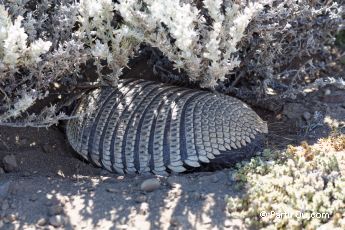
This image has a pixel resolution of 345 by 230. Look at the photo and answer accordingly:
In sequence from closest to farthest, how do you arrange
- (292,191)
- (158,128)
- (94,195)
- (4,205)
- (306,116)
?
1. (292,191)
2. (4,205)
3. (94,195)
4. (158,128)
5. (306,116)

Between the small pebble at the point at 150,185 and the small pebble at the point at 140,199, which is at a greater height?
the small pebble at the point at 150,185

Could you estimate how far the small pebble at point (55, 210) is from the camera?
343 centimetres

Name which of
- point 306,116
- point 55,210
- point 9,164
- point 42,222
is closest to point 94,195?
point 55,210

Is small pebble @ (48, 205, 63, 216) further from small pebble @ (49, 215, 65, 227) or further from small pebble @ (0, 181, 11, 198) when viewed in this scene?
small pebble @ (0, 181, 11, 198)

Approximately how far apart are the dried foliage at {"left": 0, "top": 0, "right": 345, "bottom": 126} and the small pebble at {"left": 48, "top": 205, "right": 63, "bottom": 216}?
68 cm

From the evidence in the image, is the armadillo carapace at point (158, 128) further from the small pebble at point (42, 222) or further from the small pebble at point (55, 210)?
the small pebble at point (42, 222)

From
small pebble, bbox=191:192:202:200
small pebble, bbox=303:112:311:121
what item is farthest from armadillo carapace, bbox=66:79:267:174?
small pebble, bbox=303:112:311:121

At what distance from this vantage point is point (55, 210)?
343cm

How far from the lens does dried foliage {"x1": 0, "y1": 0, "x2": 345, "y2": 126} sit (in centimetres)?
369

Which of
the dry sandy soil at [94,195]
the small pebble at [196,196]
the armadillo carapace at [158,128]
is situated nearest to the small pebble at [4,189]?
the dry sandy soil at [94,195]

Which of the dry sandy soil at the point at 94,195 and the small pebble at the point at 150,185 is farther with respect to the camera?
the small pebble at the point at 150,185

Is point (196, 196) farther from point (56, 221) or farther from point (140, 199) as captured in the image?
point (56, 221)

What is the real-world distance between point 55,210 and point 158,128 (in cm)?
103

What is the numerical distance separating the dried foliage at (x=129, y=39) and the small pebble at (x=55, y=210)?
68 cm
